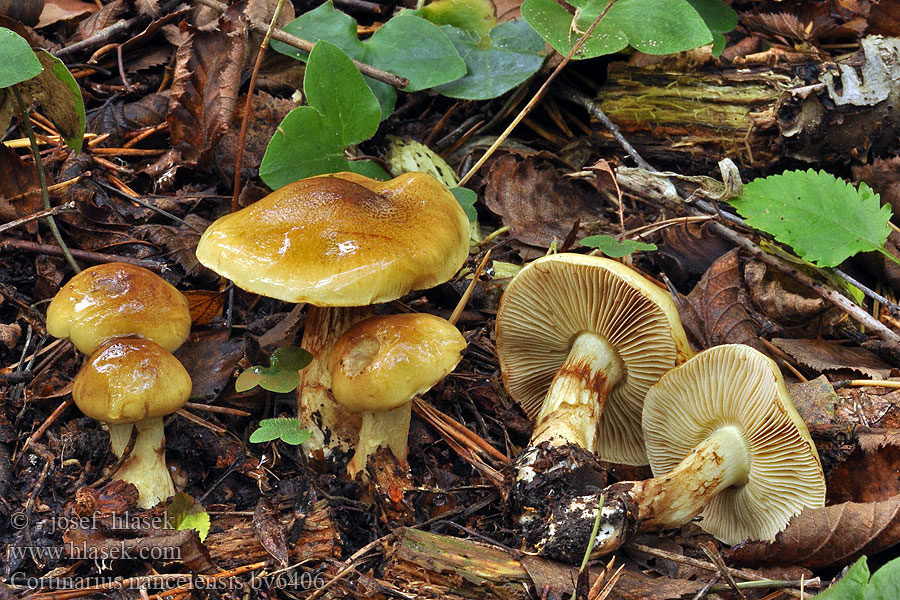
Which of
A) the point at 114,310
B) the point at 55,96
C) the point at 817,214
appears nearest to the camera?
the point at 114,310

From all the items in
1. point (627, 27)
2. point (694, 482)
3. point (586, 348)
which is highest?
point (627, 27)

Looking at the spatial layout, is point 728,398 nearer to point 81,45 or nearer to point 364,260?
point 364,260

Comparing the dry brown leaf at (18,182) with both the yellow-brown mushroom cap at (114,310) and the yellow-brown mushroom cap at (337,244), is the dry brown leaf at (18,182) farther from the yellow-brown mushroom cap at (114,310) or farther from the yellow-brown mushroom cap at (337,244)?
the yellow-brown mushroom cap at (337,244)

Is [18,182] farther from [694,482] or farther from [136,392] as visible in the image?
[694,482]

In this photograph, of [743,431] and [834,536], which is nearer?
[834,536]

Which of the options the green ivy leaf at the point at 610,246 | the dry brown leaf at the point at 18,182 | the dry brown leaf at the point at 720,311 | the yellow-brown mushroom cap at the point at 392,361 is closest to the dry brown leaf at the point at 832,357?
the dry brown leaf at the point at 720,311

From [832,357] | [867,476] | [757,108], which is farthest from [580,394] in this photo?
[757,108]

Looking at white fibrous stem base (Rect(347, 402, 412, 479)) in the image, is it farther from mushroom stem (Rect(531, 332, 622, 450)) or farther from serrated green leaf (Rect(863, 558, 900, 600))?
serrated green leaf (Rect(863, 558, 900, 600))
